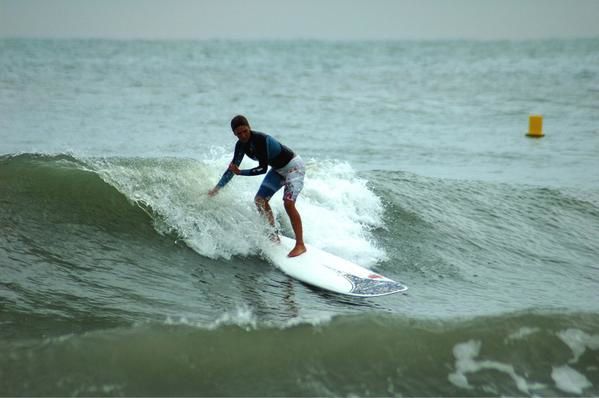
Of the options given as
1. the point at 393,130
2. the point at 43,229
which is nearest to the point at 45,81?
the point at 393,130

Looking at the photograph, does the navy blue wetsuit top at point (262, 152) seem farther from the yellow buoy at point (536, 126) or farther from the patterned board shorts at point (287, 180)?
the yellow buoy at point (536, 126)

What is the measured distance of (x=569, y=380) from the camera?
5.60 m

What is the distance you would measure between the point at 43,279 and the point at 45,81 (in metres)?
27.5

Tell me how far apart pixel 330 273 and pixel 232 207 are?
152 cm

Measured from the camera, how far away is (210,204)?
27.4 feet

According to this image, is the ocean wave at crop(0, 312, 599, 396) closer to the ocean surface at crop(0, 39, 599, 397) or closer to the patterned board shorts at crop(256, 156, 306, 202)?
the ocean surface at crop(0, 39, 599, 397)

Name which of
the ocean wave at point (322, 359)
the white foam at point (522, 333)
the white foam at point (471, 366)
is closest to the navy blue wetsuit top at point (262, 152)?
the ocean wave at point (322, 359)

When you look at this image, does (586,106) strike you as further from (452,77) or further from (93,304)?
(93,304)

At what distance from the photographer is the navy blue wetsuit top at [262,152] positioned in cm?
734

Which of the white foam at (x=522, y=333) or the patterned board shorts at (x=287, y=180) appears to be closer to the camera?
the white foam at (x=522, y=333)

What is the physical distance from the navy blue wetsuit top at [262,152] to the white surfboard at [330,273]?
1.02 m

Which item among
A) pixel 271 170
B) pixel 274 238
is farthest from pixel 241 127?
pixel 274 238

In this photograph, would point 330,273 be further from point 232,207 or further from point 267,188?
point 232,207

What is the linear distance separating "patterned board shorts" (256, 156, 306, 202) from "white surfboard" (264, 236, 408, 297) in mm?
686
